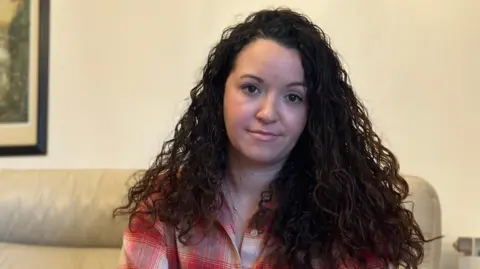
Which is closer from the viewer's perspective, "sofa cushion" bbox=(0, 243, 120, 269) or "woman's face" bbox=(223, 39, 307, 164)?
"woman's face" bbox=(223, 39, 307, 164)

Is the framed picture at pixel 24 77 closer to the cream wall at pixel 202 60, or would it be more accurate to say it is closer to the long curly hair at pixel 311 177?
the cream wall at pixel 202 60

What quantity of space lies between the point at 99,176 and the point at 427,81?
3.34 feet

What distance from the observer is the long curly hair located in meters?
1.20

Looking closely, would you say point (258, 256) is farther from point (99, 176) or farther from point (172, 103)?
Answer: point (172, 103)

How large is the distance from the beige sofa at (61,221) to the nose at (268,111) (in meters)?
0.67

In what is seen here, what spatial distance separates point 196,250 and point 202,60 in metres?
0.85

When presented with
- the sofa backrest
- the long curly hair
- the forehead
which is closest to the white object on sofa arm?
the long curly hair

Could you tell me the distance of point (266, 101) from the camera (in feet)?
3.79

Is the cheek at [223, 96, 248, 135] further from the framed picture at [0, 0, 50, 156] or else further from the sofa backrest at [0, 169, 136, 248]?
the framed picture at [0, 0, 50, 156]

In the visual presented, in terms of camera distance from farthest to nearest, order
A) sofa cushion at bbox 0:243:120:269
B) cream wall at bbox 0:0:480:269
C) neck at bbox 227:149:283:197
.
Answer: cream wall at bbox 0:0:480:269, sofa cushion at bbox 0:243:120:269, neck at bbox 227:149:283:197

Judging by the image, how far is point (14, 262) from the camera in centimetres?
165

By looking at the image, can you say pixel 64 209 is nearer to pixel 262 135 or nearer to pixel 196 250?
pixel 196 250

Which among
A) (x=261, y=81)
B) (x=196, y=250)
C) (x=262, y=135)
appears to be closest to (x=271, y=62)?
(x=261, y=81)

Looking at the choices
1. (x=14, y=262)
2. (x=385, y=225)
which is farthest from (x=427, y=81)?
(x=14, y=262)
